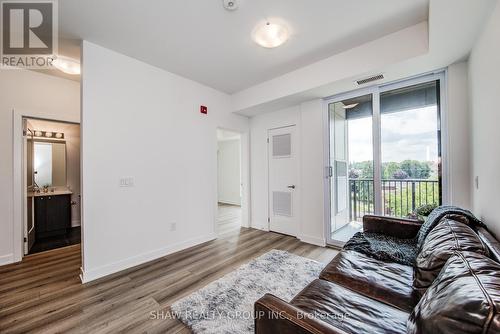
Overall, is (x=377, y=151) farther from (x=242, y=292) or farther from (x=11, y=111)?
(x=11, y=111)

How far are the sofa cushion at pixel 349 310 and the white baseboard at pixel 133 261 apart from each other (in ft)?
7.79

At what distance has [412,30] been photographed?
7.17ft

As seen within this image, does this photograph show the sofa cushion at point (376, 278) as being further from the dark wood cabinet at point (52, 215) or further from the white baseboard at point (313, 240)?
the dark wood cabinet at point (52, 215)

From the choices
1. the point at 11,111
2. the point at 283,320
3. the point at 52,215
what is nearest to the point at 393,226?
the point at 283,320

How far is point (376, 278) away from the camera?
1.45m

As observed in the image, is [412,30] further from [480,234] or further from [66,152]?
[66,152]

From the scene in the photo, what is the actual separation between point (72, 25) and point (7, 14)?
1.69 feet

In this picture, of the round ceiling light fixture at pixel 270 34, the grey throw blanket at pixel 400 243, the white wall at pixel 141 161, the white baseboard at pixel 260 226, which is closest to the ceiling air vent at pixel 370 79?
the round ceiling light fixture at pixel 270 34

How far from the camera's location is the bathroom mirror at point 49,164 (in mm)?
4203

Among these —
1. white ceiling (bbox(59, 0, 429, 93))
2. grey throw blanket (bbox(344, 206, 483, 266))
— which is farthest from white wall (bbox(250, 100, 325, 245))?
grey throw blanket (bbox(344, 206, 483, 266))

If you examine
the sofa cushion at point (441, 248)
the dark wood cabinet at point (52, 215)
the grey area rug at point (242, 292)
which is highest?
the sofa cushion at point (441, 248)

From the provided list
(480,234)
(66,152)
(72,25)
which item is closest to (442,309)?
(480,234)

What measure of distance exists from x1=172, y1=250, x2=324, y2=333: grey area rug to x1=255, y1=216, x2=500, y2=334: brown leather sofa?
2.27ft

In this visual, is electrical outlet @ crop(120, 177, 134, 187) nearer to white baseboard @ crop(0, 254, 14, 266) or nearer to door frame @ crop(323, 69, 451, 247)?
white baseboard @ crop(0, 254, 14, 266)
